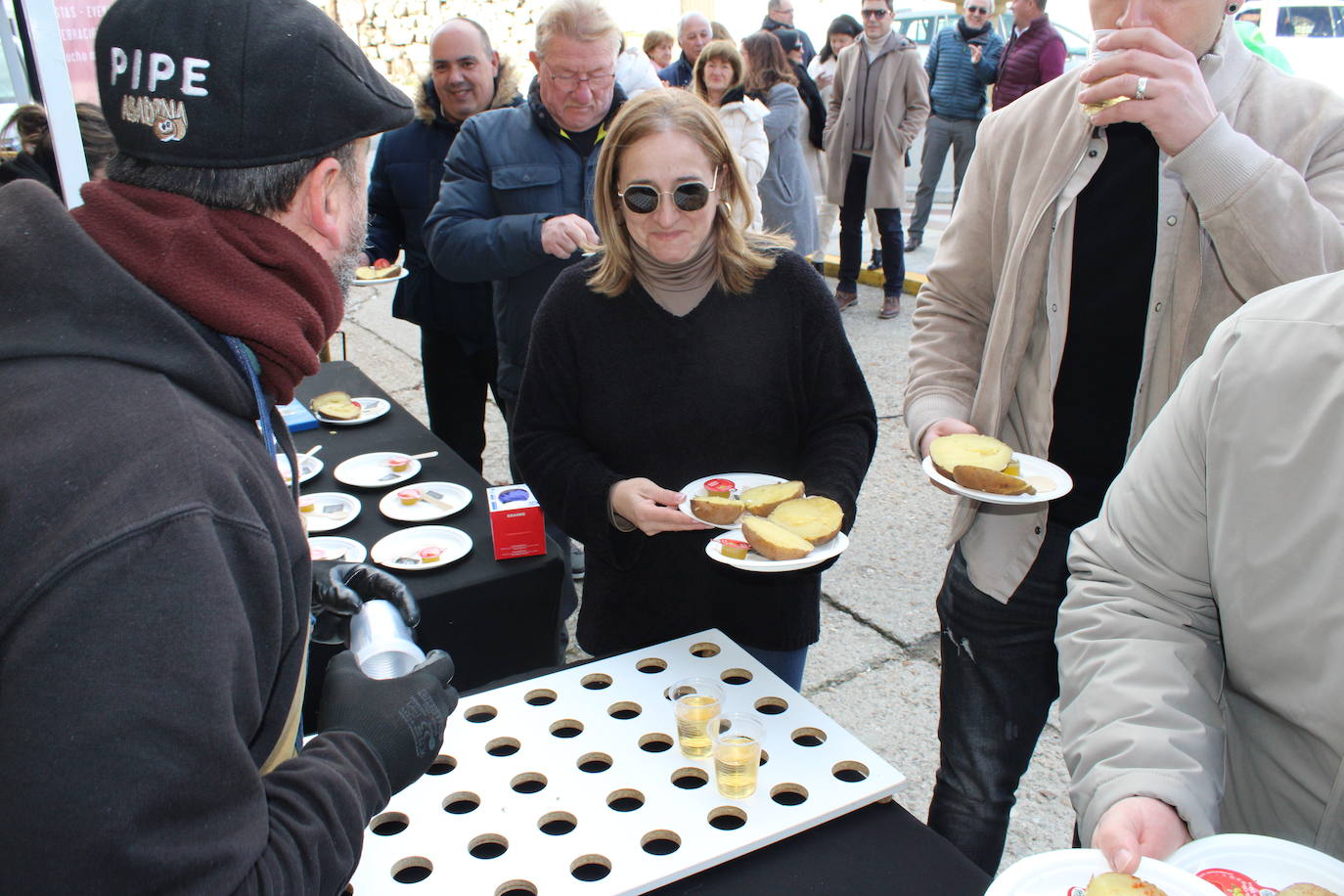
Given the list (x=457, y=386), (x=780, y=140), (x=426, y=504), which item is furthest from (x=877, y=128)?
(x=426, y=504)

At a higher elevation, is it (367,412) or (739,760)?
(739,760)

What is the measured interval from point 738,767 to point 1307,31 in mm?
12042

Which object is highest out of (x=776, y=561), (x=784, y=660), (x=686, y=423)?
(x=686, y=423)

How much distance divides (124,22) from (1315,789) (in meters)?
1.66

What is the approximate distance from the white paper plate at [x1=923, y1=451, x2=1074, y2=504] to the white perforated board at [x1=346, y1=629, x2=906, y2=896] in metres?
0.48

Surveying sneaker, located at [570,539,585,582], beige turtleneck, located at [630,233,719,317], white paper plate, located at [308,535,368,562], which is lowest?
sneaker, located at [570,539,585,582]

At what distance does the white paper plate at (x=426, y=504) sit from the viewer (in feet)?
8.45

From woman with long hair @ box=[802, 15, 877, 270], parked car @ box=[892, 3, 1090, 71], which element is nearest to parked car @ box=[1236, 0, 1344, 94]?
parked car @ box=[892, 3, 1090, 71]

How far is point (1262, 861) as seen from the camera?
3.42 feet

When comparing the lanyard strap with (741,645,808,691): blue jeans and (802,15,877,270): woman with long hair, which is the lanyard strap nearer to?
(741,645,808,691): blue jeans

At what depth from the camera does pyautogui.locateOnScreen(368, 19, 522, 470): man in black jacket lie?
361 cm

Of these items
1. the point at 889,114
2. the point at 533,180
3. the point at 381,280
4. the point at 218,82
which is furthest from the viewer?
the point at 889,114

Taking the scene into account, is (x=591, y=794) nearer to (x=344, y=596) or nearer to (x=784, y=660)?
(x=344, y=596)

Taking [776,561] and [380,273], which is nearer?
[776,561]
